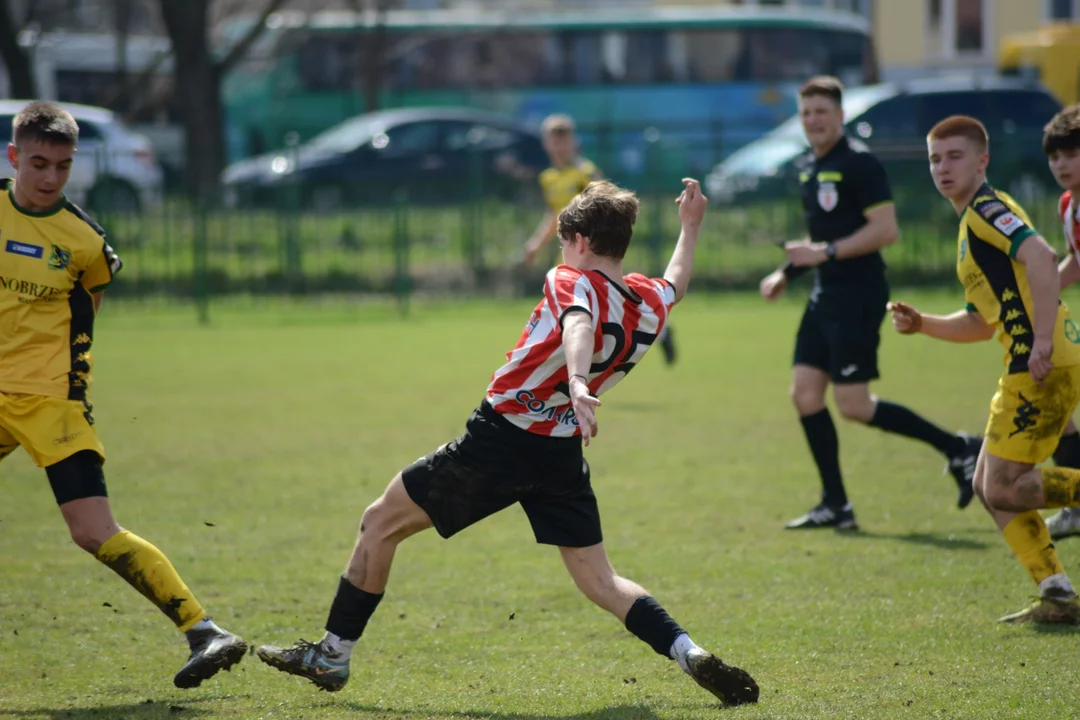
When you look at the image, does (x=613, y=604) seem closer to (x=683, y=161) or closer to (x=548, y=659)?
(x=548, y=659)

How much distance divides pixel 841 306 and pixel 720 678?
3.29 m

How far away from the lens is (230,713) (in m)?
4.27

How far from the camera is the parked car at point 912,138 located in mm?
20734

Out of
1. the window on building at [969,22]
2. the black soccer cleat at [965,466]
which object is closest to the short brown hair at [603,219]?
the black soccer cleat at [965,466]

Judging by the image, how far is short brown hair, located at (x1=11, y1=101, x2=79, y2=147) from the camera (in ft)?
14.8

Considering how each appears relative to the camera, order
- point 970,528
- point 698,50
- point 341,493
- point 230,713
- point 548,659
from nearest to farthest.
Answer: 1. point 230,713
2. point 548,659
3. point 970,528
4. point 341,493
5. point 698,50

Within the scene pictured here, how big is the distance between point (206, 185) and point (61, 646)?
19761 millimetres

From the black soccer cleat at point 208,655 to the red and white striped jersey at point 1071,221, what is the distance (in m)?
3.57

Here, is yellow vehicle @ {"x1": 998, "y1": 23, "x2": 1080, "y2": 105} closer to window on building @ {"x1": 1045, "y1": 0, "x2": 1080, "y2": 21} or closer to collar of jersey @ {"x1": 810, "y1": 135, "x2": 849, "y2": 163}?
window on building @ {"x1": 1045, "y1": 0, "x2": 1080, "y2": 21}

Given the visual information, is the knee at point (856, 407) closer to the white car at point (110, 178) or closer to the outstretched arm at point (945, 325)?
the outstretched arm at point (945, 325)

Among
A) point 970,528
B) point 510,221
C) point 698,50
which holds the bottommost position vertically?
point 970,528

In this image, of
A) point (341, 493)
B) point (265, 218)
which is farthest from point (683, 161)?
point (341, 493)

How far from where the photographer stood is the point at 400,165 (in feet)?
81.9

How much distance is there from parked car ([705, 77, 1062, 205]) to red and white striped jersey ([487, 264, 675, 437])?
1488 centimetres
